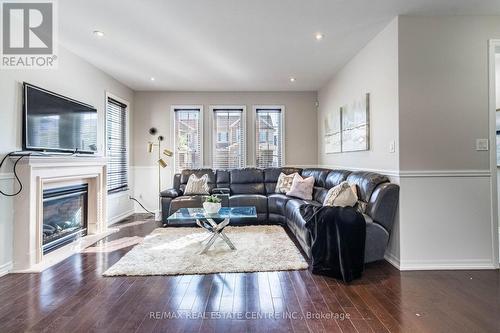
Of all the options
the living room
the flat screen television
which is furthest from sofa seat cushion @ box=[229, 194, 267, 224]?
the flat screen television

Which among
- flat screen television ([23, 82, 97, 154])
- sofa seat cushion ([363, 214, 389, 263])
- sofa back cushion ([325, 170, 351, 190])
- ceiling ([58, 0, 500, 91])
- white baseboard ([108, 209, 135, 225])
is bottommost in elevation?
white baseboard ([108, 209, 135, 225])

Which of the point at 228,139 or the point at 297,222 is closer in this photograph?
the point at 297,222

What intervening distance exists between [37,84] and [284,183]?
3.90 metres

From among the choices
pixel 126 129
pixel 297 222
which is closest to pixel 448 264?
pixel 297 222

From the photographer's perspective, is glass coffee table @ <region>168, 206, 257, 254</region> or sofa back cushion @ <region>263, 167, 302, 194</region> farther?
sofa back cushion @ <region>263, 167, 302, 194</region>

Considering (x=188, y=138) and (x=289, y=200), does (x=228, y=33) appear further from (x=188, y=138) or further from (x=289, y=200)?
(x=188, y=138)

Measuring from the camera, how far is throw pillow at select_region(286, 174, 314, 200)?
460 centimetres

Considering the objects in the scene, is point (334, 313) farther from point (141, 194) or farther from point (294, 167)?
point (141, 194)

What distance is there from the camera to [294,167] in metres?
5.77

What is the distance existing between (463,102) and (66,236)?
16.3 ft

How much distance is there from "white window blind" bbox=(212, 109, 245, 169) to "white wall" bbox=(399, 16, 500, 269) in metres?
3.59

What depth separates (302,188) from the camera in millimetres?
4668

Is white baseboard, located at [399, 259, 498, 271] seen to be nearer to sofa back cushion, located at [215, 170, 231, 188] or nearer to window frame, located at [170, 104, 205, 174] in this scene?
sofa back cushion, located at [215, 170, 231, 188]

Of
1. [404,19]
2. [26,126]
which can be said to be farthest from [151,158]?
[404,19]
